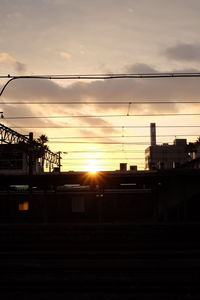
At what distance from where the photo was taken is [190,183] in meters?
29.3

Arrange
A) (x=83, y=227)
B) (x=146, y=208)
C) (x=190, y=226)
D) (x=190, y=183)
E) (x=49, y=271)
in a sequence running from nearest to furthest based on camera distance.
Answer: (x=49, y=271) < (x=190, y=226) < (x=83, y=227) < (x=190, y=183) < (x=146, y=208)

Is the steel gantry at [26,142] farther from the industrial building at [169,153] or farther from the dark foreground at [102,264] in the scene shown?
the industrial building at [169,153]

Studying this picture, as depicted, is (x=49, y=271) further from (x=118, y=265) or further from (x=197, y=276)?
(x=197, y=276)

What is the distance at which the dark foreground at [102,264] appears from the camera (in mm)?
9484

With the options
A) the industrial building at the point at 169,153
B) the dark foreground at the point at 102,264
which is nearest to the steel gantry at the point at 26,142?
the dark foreground at the point at 102,264

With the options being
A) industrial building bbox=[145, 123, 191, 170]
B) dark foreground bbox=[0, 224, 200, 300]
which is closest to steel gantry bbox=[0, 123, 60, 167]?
dark foreground bbox=[0, 224, 200, 300]

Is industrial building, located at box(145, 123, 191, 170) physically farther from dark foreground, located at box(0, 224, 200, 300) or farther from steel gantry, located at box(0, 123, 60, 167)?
dark foreground, located at box(0, 224, 200, 300)

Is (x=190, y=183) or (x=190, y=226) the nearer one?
(x=190, y=226)

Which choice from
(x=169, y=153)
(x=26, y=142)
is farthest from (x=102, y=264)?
(x=169, y=153)

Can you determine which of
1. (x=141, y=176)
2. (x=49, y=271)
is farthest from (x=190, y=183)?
(x=49, y=271)

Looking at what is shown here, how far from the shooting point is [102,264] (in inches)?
506

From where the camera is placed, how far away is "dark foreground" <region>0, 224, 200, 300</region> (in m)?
9.48

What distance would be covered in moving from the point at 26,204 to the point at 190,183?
23586mm

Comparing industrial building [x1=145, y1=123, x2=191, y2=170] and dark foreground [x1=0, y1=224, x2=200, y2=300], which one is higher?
industrial building [x1=145, y1=123, x2=191, y2=170]
